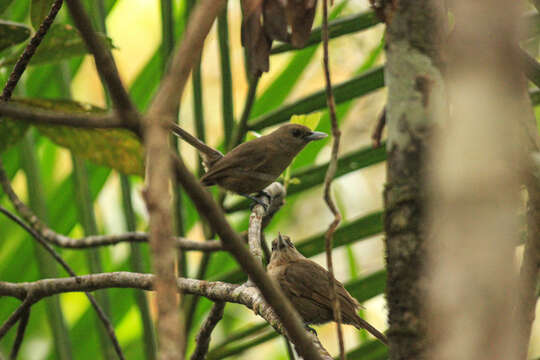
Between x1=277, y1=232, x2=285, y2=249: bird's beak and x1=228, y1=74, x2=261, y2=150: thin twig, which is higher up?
x1=228, y1=74, x2=261, y2=150: thin twig

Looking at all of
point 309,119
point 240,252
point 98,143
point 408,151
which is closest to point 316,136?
point 309,119

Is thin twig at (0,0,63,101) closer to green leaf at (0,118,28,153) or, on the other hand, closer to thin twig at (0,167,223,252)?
→ thin twig at (0,167,223,252)

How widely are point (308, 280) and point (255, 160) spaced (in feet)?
2.19

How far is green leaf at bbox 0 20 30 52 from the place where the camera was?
214 centimetres

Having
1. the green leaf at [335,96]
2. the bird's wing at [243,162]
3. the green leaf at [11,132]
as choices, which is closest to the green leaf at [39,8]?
the green leaf at [11,132]

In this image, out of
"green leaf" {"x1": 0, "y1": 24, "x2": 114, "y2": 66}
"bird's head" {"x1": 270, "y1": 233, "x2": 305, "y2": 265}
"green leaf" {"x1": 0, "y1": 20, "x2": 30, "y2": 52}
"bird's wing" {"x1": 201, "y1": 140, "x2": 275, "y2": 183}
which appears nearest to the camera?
"green leaf" {"x1": 0, "y1": 20, "x2": 30, "y2": 52}

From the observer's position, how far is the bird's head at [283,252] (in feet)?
9.02

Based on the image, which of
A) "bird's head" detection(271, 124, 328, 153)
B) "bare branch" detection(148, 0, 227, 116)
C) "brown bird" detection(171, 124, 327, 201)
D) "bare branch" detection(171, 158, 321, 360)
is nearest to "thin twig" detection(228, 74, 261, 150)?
"brown bird" detection(171, 124, 327, 201)

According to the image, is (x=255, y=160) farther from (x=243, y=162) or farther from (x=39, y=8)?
(x=39, y=8)

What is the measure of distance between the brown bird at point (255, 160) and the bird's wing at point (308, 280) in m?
0.44

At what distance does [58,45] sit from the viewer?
2.32 metres

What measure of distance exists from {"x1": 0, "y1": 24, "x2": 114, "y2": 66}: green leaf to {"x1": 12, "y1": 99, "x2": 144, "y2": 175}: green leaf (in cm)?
14

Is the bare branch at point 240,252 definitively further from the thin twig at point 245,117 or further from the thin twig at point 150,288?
the thin twig at point 245,117

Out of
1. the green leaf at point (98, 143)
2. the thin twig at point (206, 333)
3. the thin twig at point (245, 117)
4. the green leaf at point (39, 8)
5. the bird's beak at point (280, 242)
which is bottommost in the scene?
the thin twig at point (206, 333)
